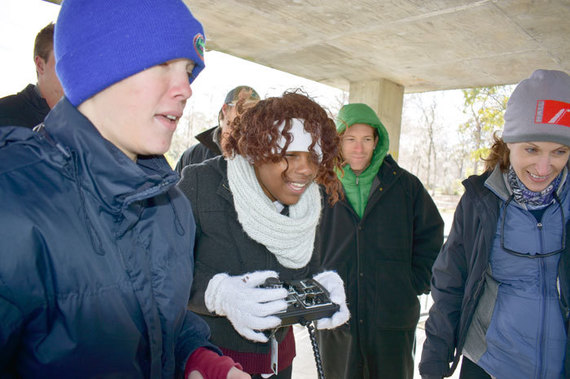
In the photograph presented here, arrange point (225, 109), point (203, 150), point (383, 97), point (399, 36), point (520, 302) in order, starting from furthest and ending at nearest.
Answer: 1. point (383, 97)
2. point (399, 36)
3. point (203, 150)
4. point (225, 109)
5. point (520, 302)

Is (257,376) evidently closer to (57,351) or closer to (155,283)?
(155,283)

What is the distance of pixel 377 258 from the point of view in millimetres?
2680

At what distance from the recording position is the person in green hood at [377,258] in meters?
2.66

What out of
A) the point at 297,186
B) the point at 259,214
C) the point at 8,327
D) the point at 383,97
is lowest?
the point at 8,327

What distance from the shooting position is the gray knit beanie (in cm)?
190

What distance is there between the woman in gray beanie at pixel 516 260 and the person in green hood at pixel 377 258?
1.82ft

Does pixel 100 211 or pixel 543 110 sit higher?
pixel 543 110

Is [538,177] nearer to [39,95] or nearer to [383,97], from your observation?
[39,95]

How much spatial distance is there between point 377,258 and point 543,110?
130 cm

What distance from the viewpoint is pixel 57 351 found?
80 cm

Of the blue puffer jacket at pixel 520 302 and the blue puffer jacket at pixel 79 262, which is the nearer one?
the blue puffer jacket at pixel 79 262

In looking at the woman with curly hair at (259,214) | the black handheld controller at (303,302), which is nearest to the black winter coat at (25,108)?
the woman with curly hair at (259,214)

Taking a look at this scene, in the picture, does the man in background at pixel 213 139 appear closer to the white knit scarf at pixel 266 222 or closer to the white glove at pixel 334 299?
the white knit scarf at pixel 266 222

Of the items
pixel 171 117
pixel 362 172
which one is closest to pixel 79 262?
pixel 171 117
